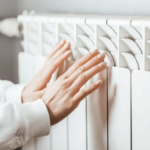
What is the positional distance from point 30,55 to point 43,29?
119mm

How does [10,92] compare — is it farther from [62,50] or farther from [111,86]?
[111,86]

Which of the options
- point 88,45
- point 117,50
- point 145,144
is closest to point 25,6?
point 88,45

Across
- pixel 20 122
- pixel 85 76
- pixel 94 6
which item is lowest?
pixel 20 122

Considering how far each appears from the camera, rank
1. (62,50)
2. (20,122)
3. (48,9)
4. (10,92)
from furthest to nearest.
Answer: (48,9), (10,92), (62,50), (20,122)

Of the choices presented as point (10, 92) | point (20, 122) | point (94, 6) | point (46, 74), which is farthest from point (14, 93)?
point (94, 6)

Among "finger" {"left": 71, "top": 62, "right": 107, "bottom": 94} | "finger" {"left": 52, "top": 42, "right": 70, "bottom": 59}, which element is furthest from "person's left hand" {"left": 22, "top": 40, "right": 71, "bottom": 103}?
"finger" {"left": 71, "top": 62, "right": 107, "bottom": 94}

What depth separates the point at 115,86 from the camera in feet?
2.44

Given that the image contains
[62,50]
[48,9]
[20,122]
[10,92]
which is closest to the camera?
[20,122]

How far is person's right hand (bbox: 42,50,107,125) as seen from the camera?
0.75 metres

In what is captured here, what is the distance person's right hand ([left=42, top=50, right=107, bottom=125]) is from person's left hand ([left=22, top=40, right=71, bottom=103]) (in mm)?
97

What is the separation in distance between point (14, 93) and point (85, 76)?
11.6 inches

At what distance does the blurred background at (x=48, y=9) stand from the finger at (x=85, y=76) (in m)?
A: 0.18

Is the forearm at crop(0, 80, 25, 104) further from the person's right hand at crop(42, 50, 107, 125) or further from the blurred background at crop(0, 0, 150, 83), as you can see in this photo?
the blurred background at crop(0, 0, 150, 83)

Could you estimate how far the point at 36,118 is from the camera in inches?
29.3
